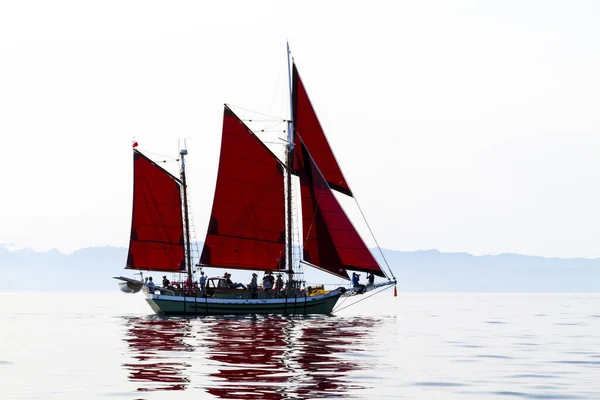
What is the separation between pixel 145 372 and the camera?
37.3 meters

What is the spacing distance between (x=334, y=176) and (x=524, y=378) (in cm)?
4365

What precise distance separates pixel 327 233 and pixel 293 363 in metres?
38.9

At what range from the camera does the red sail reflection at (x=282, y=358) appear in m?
32.1

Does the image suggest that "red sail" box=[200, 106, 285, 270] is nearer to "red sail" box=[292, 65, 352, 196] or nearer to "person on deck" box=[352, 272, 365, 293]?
"red sail" box=[292, 65, 352, 196]

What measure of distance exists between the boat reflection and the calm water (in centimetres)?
5

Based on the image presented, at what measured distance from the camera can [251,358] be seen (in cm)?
4275

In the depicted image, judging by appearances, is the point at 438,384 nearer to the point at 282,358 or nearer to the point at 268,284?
the point at 282,358

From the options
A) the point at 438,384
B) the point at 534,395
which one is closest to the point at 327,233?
the point at 438,384

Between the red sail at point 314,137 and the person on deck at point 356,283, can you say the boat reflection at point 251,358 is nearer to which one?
the person on deck at point 356,283

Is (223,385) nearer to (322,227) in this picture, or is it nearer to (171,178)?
(322,227)

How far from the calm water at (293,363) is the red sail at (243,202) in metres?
12.1

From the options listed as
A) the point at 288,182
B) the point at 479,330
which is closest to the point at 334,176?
the point at 288,182

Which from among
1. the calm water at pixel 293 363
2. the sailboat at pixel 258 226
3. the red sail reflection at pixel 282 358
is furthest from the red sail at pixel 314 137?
the calm water at pixel 293 363

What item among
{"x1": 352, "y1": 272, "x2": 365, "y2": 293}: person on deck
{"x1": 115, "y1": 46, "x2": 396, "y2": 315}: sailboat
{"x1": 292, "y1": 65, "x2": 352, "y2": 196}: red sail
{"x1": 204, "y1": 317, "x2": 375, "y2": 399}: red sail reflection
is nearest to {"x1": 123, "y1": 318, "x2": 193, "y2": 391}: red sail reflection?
{"x1": 204, "y1": 317, "x2": 375, "y2": 399}: red sail reflection
